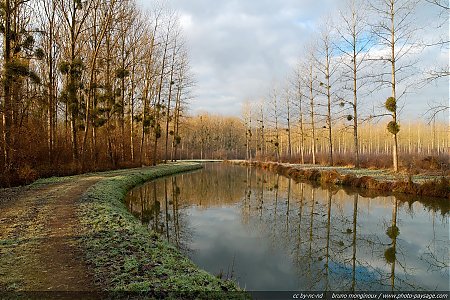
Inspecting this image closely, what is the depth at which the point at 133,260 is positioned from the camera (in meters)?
5.20

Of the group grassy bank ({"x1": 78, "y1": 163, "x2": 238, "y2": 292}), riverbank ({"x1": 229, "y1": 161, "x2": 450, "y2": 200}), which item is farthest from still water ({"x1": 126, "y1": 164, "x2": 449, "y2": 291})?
riverbank ({"x1": 229, "y1": 161, "x2": 450, "y2": 200})

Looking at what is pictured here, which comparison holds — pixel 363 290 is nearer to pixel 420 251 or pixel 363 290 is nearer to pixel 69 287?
pixel 420 251

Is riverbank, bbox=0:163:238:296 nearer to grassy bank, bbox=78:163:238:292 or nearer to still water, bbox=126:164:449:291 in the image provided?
grassy bank, bbox=78:163:238:292

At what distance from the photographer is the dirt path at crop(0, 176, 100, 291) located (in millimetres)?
4284

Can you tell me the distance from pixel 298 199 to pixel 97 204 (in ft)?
30.7

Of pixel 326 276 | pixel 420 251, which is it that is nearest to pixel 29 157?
pixel 326 276

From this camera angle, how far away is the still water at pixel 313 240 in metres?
5.63

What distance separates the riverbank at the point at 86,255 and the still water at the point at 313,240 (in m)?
1.18

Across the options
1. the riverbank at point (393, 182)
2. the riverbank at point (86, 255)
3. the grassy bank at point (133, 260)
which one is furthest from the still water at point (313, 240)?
the riverbank at point (393, 182)

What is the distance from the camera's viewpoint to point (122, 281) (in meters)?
4.34

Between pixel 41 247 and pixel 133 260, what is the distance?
6.80ft

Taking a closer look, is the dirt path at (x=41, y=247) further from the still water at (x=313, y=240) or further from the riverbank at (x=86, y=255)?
the still water at (x=313, y=240)

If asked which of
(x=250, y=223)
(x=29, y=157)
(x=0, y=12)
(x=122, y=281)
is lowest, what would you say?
(x=250, y=223)

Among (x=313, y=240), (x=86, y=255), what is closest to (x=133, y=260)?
(x=86, y=255)
